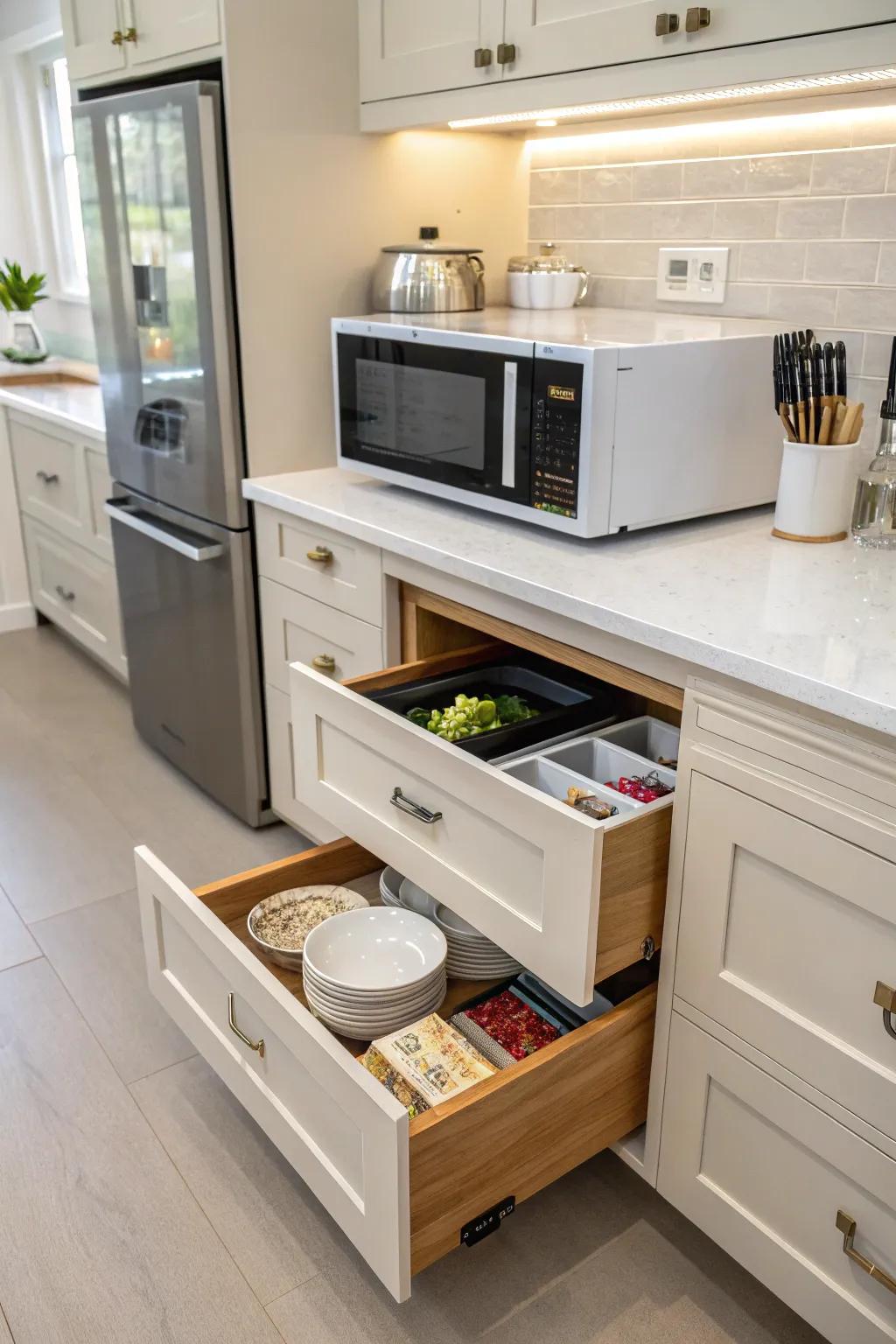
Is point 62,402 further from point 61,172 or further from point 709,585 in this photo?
point 709,585

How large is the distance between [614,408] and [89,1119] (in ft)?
4.23

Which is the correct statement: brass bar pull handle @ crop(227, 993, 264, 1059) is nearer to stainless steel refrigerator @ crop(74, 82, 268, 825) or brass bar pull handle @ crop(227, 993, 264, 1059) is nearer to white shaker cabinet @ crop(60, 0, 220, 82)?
stainless steel refrigerator @ crop(74, 82, 268, 825)

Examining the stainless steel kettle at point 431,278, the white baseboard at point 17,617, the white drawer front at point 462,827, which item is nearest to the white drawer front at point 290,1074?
the white drawer front at point 462,827

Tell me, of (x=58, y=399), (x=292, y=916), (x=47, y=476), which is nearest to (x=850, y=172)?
(x=292, y=916)

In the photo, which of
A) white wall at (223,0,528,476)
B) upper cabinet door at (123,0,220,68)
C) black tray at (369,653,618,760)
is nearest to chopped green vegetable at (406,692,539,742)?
black tray at (369,653,618,760)

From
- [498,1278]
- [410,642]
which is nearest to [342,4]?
[410,642]

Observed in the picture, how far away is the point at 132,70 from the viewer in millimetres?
2188

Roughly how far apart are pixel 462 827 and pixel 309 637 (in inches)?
31.1

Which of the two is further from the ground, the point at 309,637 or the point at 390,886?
the point at 309,637

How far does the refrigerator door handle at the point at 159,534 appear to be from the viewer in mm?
2184

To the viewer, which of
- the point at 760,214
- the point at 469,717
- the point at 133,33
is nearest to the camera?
the point at 469,717

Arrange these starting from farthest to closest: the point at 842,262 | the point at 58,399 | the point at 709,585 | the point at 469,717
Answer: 1. the point at 58,399
2. the point at 842,262
3. the point at 469,717
4. the point at 709,585

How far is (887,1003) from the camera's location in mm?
1053

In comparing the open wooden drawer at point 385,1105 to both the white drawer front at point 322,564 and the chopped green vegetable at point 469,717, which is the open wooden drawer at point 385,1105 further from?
the white drawer front at point 322,564
